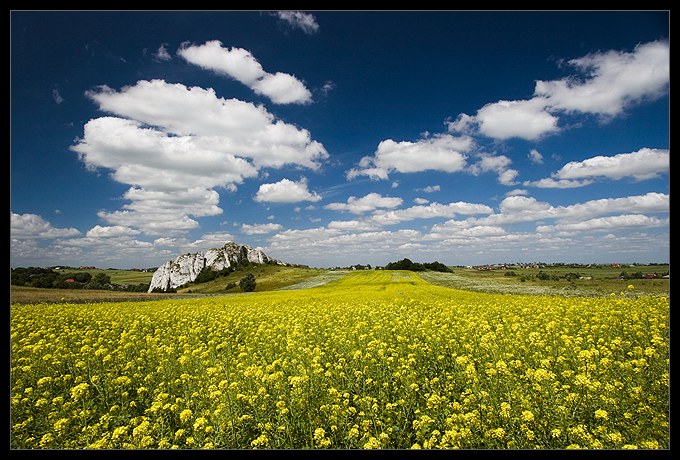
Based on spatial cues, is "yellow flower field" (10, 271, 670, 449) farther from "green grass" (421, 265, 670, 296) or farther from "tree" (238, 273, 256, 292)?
"tree" (238, 273, 256, 292)

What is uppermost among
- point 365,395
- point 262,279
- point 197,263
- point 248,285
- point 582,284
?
point 197,263

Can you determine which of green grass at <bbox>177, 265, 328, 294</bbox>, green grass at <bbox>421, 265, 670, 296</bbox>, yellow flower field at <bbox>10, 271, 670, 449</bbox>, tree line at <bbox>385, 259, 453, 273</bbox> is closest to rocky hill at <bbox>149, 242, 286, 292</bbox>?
green grass at <bbox>177, 265, 328, 294</bbox>

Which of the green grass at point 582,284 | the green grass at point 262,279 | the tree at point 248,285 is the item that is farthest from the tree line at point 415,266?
the tree at point 248,285

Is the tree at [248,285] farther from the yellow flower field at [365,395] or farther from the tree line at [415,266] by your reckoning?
the yellow flower field at [365,395]

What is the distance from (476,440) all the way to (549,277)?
39.0m


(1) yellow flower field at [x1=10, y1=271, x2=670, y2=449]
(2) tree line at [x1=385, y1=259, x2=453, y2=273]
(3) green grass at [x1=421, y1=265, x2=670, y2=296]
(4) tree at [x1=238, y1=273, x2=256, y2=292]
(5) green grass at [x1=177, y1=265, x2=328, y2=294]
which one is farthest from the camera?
(2) tree line at [x1=385, y1=259, x2=453, y2=273]

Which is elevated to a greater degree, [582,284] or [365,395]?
[365,395]

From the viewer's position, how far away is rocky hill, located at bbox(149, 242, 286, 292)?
79812mm

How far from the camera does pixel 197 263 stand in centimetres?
8331

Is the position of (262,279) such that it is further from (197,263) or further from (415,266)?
(415,266)

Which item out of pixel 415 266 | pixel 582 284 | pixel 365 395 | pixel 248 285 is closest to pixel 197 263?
pixel 248 285

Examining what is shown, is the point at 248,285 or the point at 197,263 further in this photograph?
the point at 197,263
